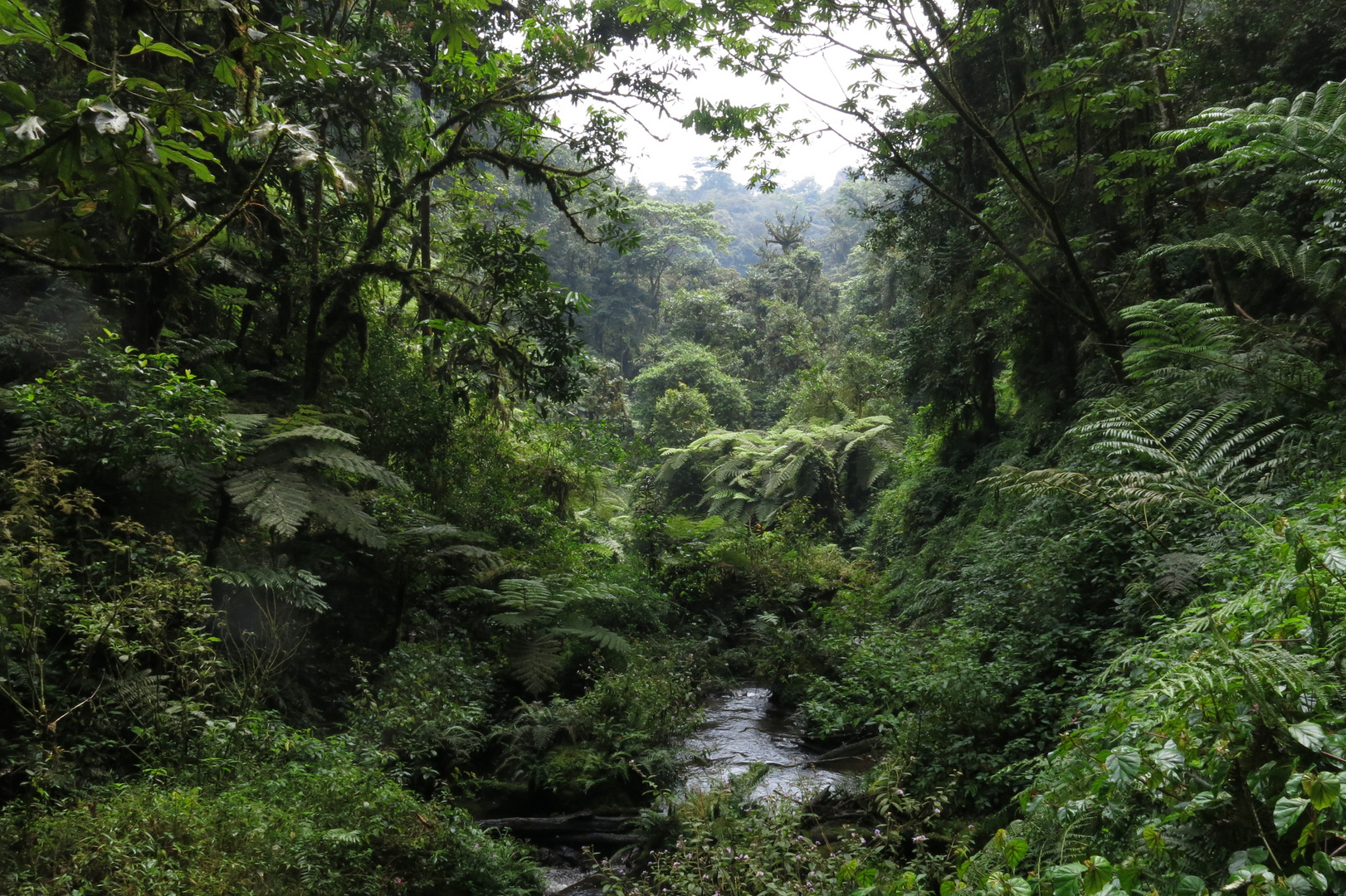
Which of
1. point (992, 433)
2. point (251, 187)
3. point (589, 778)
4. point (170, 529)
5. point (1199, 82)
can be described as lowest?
point (589, 778)

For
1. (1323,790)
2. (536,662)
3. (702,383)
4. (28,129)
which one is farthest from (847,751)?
(702,383)

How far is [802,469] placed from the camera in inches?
500

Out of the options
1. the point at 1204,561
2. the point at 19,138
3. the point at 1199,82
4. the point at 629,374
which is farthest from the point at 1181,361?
the point at 629,374

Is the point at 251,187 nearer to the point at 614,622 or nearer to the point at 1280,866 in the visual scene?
the point at 1280,866

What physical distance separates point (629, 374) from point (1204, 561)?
1072 inches

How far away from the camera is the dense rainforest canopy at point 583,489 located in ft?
6.62

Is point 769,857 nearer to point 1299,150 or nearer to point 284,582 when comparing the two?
point 284,582

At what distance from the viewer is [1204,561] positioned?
11.0 ft

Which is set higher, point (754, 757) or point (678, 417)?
point (678, 417)

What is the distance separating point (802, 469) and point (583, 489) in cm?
448

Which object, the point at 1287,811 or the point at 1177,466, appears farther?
the point at 1177,466

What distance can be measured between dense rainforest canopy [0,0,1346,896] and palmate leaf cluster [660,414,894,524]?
109 inches

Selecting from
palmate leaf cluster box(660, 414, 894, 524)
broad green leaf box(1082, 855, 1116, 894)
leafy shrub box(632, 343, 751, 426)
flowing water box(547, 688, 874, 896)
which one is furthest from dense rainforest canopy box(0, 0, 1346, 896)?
leafy shrub box(632, 343, 751, 426)

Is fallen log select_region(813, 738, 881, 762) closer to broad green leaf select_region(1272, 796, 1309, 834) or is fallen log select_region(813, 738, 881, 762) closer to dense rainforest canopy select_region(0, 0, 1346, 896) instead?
dense rainforest canopy select_region(0, 0, 1346, 896)
